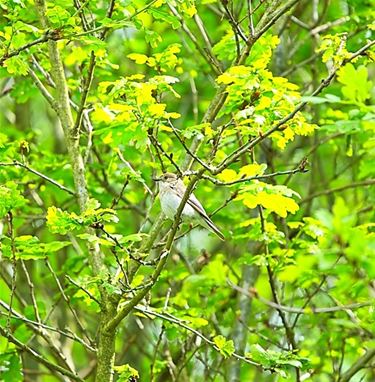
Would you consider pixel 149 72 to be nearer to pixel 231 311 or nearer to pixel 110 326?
pixel 231 311

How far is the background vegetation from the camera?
4211mm

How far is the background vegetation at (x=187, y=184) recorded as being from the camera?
421 cm

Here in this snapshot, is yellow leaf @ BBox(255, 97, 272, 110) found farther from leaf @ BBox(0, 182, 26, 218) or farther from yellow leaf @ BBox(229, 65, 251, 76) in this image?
leaf @ BBox(0, 182, 26, 218)

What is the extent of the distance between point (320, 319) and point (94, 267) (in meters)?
2.29

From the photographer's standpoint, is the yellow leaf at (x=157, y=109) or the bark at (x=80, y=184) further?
the bark at (x=80, y=184)

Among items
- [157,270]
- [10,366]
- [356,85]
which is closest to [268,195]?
[157,270]

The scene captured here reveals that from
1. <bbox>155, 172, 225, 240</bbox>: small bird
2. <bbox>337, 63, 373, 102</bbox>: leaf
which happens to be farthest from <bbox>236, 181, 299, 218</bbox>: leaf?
<bbox>155, 172, 225, 240</bbox>: small bird

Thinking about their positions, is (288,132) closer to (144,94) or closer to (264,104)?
(264,104)

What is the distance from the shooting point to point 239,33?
482 cm

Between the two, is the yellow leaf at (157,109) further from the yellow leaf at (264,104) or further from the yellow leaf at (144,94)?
the yellow leaf at (264,104)

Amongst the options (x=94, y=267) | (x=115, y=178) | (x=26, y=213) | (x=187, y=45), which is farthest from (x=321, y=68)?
(x=94, y=267)

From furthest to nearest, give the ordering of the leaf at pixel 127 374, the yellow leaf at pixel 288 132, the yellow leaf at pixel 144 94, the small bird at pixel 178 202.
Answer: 1. the small bird at pixel 178 202
2. the leaf at pixel 127 374
3. the yellow leaf at pixel 288 132
4. the yellow leaf at pixel 144 94

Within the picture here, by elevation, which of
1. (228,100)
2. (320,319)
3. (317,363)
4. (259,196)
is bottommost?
(317,363)

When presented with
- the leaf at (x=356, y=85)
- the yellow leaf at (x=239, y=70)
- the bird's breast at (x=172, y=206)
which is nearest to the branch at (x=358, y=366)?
the bird's breast at (x=172, y=206)
